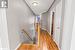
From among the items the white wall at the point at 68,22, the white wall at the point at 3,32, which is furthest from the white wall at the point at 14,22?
the white wall at the point at 68,22

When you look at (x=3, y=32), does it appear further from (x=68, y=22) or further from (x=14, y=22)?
(x=68, y=22)

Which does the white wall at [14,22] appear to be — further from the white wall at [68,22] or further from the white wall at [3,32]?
the white wall at [68,22]

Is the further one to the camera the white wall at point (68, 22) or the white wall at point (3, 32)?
the white wall at point (3, 32)

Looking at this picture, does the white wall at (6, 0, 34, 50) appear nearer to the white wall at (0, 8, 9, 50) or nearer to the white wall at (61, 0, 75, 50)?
the white wall at (0, 8, 9, 50)

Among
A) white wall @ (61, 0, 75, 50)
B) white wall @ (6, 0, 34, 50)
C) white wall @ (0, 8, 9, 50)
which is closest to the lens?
white wall @ (61, 0, 75, 50)

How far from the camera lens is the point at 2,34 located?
319cm

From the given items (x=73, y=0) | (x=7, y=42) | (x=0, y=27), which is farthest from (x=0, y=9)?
(x=73, y=0)

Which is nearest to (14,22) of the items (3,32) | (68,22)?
(3,32)

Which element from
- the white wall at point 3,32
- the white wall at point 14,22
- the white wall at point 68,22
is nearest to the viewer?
the white wall at point 68,22

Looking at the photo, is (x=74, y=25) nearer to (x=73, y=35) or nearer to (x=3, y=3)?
(x=73, y=35)

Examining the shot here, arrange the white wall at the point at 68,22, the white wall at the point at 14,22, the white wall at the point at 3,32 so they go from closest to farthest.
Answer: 1. the white wall at the point at 68,22
2. the white wall at the point at 3,32
3. the white wall at the point at 14,22

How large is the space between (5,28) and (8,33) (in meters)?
0.20

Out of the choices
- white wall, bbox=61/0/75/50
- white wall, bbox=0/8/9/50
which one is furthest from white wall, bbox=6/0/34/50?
white wall, bbox=61/0/75/50

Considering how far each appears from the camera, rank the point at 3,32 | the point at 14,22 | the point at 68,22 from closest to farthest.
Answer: the point at 68,22 < the point at 3,32 < the point at 14,22
